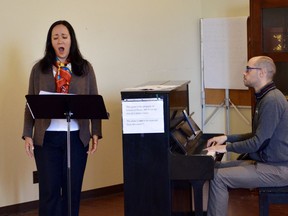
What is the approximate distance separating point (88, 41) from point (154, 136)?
1710 mm

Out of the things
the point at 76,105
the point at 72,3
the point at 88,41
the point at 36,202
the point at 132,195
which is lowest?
the point at 36,202

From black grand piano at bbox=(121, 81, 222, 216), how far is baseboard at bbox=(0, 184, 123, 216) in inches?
54.9

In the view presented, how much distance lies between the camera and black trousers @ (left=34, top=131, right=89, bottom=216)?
10.5 feet

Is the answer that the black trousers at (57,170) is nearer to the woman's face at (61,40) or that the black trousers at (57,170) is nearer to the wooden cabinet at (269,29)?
the woman's face at (61,40)

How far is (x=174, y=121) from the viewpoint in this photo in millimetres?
3379

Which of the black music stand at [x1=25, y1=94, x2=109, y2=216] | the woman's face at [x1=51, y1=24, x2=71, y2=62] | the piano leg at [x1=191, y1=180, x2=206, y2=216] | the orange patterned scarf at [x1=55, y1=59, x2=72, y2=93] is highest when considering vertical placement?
the woman's face at [x1=51, y1=24, x2=71, y2=62]

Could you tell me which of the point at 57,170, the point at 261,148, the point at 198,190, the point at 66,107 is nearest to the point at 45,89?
the point at 66,107

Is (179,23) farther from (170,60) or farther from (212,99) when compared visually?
(212,99)

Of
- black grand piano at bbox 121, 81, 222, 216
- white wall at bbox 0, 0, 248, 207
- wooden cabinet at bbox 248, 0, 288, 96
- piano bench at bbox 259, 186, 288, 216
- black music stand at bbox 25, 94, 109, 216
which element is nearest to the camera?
black music stand at bbox 25, 94, 109, 216

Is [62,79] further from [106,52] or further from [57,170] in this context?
[106,52]

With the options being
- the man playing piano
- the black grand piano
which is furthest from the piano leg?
the man playing piano

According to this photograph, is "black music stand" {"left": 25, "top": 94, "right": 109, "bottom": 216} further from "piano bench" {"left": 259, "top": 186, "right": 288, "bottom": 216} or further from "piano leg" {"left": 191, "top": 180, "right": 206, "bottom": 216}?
"piano bench" {"left": 259, "top": 186, "right": 288, "bottom": 216}

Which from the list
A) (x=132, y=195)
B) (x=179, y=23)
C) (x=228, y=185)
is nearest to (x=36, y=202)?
(x=132, y=195)

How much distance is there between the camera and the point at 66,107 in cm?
306
